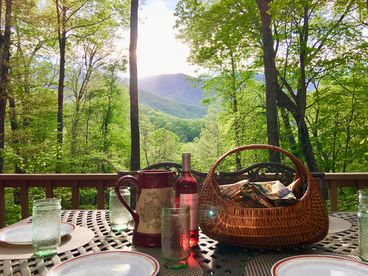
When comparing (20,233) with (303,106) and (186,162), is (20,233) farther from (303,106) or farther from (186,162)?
(303,106)

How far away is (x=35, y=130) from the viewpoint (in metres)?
9.73

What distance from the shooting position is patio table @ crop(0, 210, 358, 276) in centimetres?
76

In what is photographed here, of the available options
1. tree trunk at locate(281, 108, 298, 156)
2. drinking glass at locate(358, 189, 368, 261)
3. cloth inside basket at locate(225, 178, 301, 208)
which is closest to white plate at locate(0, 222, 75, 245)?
cloth inside basket at locate(225, 178, 301, 208)

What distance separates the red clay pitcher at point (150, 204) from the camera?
934 millimetres

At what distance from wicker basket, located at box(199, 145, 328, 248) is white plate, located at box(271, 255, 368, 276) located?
80mm

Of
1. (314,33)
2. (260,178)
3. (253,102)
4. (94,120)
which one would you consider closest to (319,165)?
(253,102)

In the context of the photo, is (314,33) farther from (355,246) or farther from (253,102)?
(355,246)

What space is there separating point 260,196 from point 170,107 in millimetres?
35868

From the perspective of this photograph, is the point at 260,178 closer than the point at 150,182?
No

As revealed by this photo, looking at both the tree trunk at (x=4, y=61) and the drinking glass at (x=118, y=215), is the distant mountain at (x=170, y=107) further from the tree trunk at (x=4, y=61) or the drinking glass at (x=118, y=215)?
the drinking glass at (x=118, y=215)

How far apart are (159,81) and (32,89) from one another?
40.2 metres

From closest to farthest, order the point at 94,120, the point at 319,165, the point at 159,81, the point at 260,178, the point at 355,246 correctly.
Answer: the point at 355,246, the point at 260,178, the point at 319,165, the point at 94,120, the point at 159,81

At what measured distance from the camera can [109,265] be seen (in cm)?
79

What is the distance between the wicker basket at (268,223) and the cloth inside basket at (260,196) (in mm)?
28
